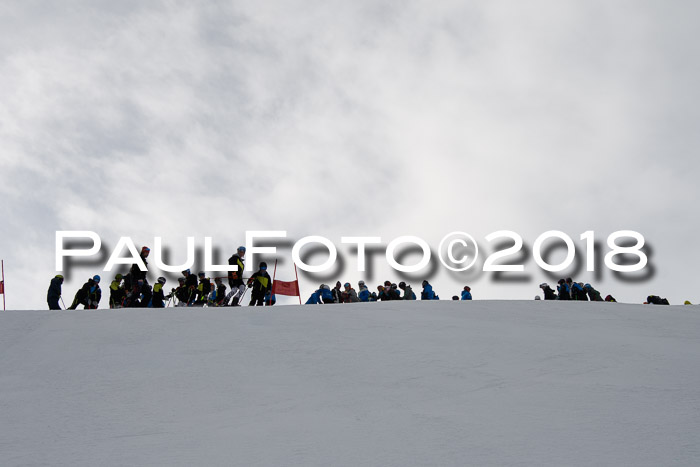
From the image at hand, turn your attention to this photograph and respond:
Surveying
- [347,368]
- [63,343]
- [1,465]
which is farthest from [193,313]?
[1,465]

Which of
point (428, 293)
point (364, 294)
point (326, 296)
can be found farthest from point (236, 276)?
point (428, 293)

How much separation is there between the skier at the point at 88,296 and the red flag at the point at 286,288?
4.02 meters

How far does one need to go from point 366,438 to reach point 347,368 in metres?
1.98

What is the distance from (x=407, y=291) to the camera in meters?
15.7

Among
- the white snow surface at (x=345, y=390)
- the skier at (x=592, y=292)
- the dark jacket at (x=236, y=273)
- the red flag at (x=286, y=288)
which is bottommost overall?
the white snow surface at (x=345, y=390)

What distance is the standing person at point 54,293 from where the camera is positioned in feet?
44.0

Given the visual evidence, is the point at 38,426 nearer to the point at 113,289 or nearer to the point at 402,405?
the point at 402,405

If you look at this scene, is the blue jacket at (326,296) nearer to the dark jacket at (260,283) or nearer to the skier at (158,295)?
the dark jacket at (260,283)

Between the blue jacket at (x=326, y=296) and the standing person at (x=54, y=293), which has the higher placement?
the standing person at (x=54, y=293)

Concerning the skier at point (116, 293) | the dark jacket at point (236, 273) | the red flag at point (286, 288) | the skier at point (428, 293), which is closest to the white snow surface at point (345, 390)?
the dark jacket at point (236, 273)

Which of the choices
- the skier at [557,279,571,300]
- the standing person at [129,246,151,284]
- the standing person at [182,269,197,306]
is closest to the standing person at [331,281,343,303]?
the standing person at [182,269,197,306]

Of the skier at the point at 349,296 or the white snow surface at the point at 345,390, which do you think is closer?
the white snow surface at the point at 345,390

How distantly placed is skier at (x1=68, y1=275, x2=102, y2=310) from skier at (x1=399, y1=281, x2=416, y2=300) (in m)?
7.01

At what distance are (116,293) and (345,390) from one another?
31.2ft
